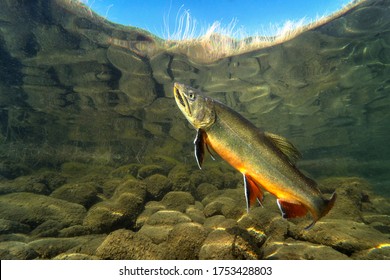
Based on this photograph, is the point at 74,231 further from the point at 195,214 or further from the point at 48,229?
the point at 195,214

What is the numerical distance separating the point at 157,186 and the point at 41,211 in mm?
3722

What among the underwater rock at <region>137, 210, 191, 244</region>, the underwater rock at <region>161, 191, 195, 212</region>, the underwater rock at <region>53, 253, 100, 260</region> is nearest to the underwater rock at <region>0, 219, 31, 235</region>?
the underwater rock at <region>53, 253, 100, 260</region>

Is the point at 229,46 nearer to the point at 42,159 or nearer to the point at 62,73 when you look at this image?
the point at 62,73

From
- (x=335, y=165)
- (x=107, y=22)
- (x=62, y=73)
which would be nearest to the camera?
(x=107, y=22)

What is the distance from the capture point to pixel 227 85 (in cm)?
1462

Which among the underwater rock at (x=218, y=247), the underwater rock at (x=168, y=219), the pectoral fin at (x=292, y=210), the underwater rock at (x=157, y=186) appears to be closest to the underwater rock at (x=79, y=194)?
the underwater rock at (x=157, y=186)

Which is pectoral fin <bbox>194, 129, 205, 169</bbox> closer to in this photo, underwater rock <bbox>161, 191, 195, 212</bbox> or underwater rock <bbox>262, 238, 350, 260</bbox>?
underwater rock <bbox>262, 238, 350, 260</bbox>

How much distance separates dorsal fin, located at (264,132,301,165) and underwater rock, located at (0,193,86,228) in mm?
6172

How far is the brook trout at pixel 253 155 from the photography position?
254 cm

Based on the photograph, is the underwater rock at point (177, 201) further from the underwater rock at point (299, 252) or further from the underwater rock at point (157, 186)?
the underwater rock at point (299, 252)

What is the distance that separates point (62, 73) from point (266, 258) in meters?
13.9

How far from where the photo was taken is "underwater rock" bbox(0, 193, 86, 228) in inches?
265
